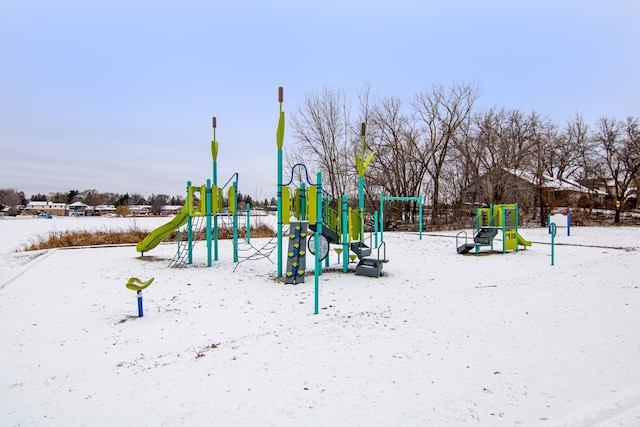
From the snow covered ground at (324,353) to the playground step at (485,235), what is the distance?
4.52 m

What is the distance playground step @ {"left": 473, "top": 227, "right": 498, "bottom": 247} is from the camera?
12.8 metres

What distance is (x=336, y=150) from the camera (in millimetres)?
27812

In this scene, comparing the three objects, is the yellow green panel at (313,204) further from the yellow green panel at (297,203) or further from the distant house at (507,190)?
the distant house at (507,190)

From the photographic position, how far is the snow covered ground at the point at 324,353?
2973mm

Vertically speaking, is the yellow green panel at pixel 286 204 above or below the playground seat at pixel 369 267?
above

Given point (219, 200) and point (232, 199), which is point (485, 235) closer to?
point (232, 199)

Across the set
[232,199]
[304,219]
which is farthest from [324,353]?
[232,199]

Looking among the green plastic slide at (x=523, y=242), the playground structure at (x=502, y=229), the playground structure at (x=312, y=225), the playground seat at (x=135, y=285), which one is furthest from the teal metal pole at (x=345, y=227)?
the green plastic slide at (x=523, y=242)

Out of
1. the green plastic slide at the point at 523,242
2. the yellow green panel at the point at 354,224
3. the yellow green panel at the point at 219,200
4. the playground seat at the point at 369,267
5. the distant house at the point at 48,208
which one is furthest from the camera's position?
the distant house at the point at 48,208

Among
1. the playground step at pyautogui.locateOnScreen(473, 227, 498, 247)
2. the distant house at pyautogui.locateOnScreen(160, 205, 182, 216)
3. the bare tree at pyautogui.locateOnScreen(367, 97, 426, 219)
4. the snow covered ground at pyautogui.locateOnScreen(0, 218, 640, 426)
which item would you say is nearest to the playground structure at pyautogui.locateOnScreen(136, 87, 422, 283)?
the snow covered ground at pyautogui.locateOnScreen(0, 218, 640, 426)

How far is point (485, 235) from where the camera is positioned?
43.1ft

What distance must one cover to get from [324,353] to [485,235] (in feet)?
35.6

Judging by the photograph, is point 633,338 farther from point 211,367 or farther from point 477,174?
point 477,174

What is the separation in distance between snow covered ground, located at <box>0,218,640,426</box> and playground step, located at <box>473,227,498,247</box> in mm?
4521
